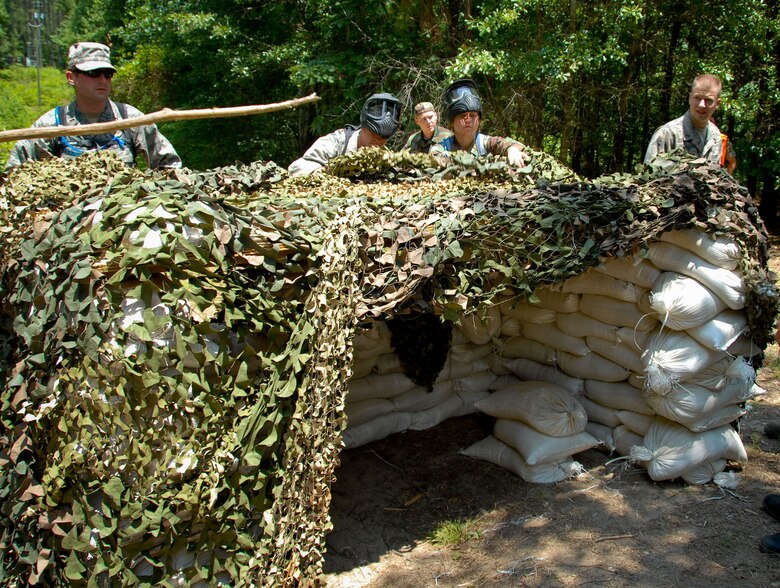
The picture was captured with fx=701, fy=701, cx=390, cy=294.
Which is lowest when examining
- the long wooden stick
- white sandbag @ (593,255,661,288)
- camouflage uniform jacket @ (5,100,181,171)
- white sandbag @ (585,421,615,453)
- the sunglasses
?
white sandbag @ (585,421,615,453)

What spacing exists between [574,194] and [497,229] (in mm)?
526

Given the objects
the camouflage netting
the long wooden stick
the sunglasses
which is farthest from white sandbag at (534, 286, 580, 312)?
the sunglasses

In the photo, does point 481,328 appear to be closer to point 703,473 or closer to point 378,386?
point 378,386

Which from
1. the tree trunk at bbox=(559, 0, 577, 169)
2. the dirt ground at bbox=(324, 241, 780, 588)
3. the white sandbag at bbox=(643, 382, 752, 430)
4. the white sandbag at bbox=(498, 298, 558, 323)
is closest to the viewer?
the dirt ground at bbox=(324, 241, 780, 588)

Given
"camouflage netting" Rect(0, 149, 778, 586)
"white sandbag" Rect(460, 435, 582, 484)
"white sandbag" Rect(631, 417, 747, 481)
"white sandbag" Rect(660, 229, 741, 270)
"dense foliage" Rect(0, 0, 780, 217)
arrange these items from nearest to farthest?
"camouflage netting" Rect(0, 149, 778, 586) → "white sandbag" Rect(660, 229, 741, 270) → "white sandbag" Rect(631, 417, 747, 481) → "white sandbag" Rect(460, 435, 582, 484) → "dense foliage" Rect(0, 0, 780, 217)

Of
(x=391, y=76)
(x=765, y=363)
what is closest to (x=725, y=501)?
(x=765, y=363)

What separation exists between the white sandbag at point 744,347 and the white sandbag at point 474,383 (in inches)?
57.6

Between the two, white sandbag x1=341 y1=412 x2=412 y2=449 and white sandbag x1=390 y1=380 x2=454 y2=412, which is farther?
white sandbag x1=390 y1=380 x2=454 y2=412

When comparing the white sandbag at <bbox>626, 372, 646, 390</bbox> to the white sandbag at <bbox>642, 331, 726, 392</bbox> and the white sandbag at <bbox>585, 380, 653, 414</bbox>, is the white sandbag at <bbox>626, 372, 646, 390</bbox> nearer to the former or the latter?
the white sandbag at <bbox>585, 380, 653, 414</bbox>

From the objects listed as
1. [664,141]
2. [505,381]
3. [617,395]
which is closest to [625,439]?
[617,395]

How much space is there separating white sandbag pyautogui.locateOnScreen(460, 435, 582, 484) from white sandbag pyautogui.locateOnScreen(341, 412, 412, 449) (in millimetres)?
526

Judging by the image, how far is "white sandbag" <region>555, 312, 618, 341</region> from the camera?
12.5 ft

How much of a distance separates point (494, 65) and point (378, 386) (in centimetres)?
550

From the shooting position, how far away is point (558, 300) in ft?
12.9
